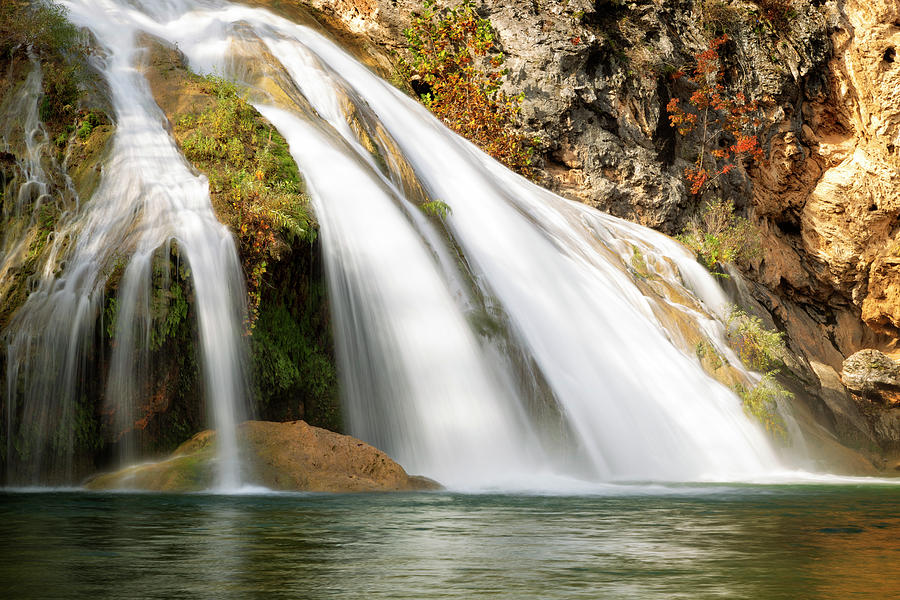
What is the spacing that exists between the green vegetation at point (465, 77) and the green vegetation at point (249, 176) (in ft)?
28.2

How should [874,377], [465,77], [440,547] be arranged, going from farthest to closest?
[874,377], [465,77], [440,547]

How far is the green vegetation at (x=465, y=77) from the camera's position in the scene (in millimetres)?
19219

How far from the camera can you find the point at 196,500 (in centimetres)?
628

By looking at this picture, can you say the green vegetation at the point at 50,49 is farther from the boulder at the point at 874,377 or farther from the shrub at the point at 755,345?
the boulder at the point at 874,377

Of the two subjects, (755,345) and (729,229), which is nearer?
(755,345)

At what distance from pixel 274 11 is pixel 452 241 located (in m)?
8.09

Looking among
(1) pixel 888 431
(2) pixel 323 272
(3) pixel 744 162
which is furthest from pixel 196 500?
(3) pixel 744 162

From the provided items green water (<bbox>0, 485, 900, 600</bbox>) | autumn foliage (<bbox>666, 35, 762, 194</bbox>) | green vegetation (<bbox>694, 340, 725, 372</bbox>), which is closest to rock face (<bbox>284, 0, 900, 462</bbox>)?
autumn foliage (<bbox>666, 35, 762, 194</bbox>)

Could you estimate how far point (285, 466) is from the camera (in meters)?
7.41

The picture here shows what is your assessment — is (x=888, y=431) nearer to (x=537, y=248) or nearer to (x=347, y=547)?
(x=537, y=248)

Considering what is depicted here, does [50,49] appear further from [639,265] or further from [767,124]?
[767,124]

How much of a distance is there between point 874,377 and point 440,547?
19400mm

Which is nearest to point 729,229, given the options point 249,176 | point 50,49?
point 249,176

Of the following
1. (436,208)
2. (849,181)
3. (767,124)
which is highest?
(767,124)
